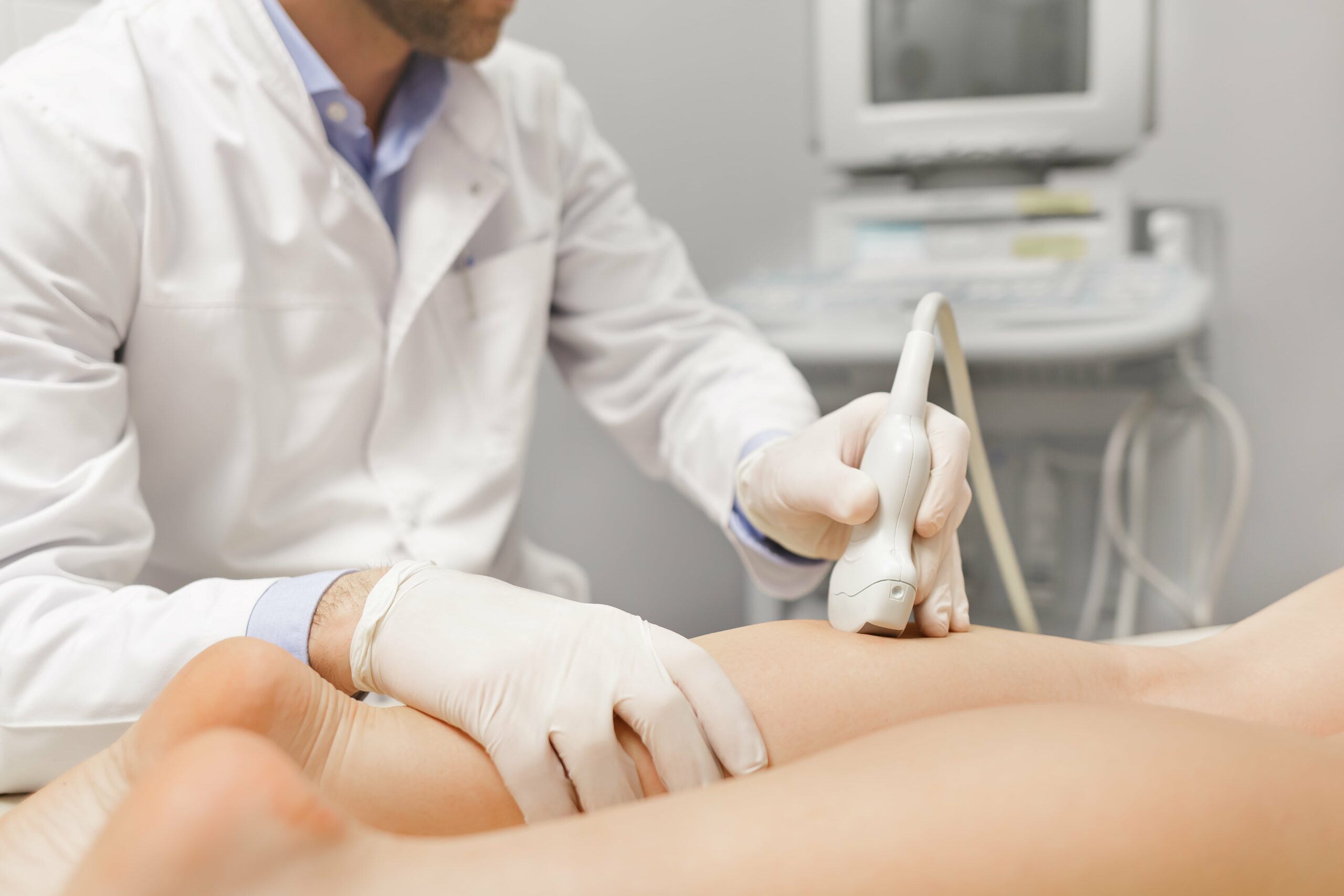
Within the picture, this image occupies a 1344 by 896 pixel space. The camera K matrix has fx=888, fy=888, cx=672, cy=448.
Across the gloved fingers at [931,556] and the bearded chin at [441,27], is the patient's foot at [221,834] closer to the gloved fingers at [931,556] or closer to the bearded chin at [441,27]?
the gloved fingers at [931,556]

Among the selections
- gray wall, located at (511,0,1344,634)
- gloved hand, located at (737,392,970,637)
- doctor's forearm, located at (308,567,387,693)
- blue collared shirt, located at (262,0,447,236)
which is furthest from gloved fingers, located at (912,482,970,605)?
gray wall, located at (511,0,1344,634)

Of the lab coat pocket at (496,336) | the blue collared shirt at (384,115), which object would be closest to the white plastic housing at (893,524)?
the blue collared shirt at (384,115)

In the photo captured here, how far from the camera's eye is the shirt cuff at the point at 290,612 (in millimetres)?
550

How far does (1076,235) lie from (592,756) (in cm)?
120

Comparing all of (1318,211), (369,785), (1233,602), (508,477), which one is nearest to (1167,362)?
(1318,211)

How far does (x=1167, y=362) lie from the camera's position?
1.32m

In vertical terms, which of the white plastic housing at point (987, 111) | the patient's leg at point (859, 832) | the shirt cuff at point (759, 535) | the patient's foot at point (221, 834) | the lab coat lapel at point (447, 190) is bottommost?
the shirt cuff at point (759, 535)

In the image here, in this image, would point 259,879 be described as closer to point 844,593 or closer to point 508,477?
point 844,593

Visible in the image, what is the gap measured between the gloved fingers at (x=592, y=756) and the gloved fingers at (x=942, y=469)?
0.22 metres

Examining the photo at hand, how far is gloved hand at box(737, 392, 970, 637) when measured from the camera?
0.54 meters

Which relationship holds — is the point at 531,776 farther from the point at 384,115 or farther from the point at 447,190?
the point at 384,115

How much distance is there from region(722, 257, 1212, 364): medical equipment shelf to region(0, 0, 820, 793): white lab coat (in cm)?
17

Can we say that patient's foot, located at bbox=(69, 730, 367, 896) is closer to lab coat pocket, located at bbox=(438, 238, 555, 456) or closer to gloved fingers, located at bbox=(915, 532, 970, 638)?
gloved fingers, located at bbox=(915, 532, 970, 638)

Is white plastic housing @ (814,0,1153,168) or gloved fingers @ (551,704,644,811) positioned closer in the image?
gloved fingers @ (551,704,644,811)
